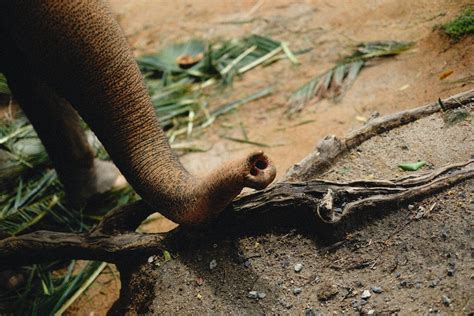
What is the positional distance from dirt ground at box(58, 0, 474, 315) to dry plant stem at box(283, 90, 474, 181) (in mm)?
56

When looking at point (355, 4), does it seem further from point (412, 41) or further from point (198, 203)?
point (198, 203)

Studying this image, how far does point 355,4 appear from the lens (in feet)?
15.5

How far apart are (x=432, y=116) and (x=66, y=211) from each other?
84.3 inches

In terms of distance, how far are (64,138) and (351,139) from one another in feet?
5.17

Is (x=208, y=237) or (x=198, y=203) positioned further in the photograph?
(x=208, y=237)

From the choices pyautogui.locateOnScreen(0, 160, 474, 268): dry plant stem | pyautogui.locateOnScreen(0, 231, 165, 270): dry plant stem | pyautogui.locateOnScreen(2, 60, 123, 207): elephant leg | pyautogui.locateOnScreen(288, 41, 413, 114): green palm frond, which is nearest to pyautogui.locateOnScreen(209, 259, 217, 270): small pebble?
pyautogui.locateOnScreen(0, 160, 474, 268): dry plant stem

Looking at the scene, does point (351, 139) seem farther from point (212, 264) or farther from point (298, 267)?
point (212, 264)

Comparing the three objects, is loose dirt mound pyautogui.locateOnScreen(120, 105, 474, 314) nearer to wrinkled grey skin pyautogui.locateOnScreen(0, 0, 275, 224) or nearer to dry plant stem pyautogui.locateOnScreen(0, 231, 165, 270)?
dry plant stem pyautogui.locateOnScreen(0, 231, 165, 270)

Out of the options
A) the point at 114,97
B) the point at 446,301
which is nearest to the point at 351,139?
the point at 446,301

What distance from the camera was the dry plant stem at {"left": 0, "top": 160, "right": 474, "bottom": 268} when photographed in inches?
84.0

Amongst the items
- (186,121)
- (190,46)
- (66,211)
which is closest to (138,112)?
(66,211)

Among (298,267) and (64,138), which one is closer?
(298,267)

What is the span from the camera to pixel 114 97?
6.53 feet

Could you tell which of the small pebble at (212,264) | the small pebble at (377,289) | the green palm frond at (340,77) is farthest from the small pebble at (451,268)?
the green palm frond at (340,77)
